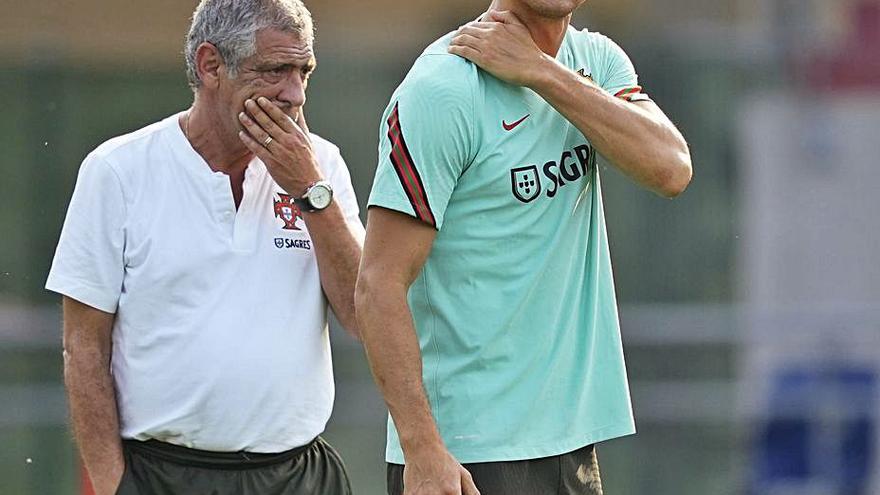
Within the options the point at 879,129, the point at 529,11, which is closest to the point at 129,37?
the point at 879,129

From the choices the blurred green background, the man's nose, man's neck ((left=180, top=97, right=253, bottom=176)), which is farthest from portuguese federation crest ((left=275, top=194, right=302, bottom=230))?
the blurred green background

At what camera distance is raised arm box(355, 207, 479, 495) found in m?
3.05

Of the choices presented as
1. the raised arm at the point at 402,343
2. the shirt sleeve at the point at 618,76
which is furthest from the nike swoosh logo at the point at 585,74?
the raised arm at the point at 402,343

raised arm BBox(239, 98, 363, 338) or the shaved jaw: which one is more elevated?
the shaved jaw

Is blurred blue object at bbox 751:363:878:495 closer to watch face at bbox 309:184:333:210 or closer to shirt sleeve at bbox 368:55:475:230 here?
watch face at bbox 309:184:333:210

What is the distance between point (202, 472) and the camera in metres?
3.63

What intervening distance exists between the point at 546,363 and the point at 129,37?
6580 millimetres

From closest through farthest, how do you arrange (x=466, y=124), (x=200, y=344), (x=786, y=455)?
(x=466, y=124)
(x=200, y=344)
(x=786, y=455)

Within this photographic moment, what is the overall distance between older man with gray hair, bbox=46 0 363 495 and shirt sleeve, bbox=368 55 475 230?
20.6 inches

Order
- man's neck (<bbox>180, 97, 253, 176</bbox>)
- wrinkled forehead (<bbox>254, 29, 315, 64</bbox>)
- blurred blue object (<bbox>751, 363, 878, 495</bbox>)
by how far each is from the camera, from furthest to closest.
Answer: blurred blue object (<bbox>751, 363, 878, 495</bbox>) < man's neck (<bbox>180, 97, 253, 176</bbox>) < wrinkled forehead (<bbox>254, 29, 315, 64</bbox>)

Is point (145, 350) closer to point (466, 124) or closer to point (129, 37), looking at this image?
point (466, 124)

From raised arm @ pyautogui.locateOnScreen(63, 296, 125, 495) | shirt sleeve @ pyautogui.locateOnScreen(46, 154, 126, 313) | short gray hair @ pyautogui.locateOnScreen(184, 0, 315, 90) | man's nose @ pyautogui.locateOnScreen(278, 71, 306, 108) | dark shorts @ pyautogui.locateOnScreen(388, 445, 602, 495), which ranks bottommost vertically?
dark shorts @ pyautogui.locateOnScreen(388, 445, 602, 495)

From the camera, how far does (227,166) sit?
369 cm

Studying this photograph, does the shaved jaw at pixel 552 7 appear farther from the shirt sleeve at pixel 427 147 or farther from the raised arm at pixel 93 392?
the raised arm at pixel 93 392
